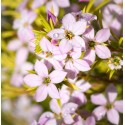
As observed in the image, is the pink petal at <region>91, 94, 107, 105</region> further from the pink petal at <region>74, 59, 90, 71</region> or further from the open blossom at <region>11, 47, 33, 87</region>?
the open blossom at <region>11, 47, 33, 87</region>

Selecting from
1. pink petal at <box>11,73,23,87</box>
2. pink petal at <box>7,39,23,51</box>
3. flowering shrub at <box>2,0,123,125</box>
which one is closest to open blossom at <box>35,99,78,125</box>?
flowering shrub at <box>2,0,123,125</box>

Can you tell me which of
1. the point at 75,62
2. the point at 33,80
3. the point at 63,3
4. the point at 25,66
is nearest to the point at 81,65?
the point at 75,62

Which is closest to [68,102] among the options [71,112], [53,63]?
[71,112]

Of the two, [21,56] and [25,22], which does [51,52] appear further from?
[21,56]

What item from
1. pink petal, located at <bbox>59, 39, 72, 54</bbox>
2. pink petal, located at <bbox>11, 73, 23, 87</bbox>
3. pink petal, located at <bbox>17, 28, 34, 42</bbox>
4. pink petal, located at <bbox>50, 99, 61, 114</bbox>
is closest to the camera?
pink petal, located at <bbox>59, 39, 72, 54</bbox>

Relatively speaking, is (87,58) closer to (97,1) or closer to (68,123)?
(68,123)

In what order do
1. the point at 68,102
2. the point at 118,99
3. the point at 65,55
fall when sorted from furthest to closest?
the point at 118,99 < the point at 68,102 < the point at 65,55

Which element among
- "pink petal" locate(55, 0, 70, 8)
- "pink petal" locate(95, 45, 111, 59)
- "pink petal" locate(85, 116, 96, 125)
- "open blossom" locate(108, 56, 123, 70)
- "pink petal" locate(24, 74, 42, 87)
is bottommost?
"pink petal" locate(85, 116, 96, 125)
